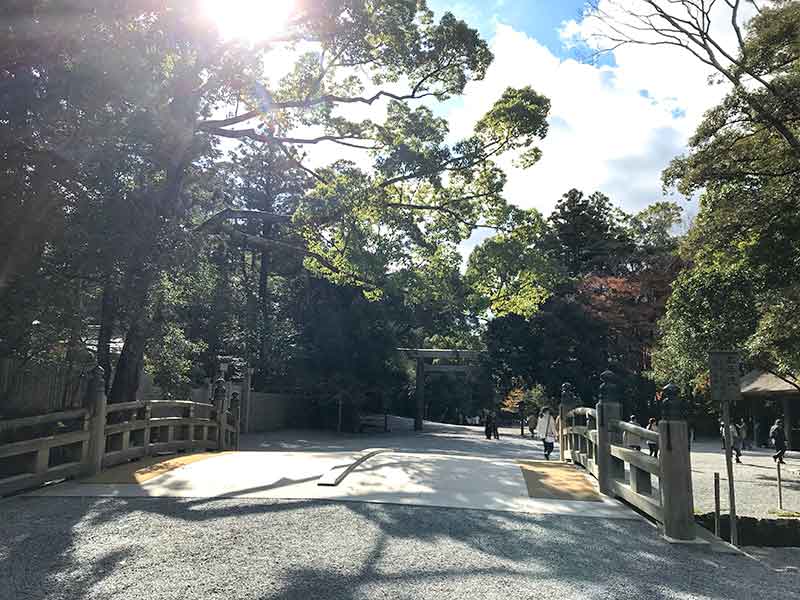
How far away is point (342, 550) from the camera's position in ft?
16.1

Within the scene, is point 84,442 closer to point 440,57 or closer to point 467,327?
point 440,57

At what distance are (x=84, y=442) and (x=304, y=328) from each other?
21628 mm

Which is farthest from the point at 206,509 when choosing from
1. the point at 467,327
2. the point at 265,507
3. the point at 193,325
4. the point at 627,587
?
the point at 467,327

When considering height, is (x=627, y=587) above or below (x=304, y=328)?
below

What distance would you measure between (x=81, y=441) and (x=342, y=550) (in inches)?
188

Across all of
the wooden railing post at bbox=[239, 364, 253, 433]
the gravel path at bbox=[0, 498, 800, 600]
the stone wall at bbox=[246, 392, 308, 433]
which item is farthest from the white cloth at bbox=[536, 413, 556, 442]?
the stone wall at bbox=[246, 392, 308, 433]

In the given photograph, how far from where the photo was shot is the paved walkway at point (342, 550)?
416 cm

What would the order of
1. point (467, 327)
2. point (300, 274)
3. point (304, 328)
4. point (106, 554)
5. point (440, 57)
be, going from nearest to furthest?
point (106, 554)
point (440, 57)
point (304, 328)
point (300, 274)
point (467, 327)

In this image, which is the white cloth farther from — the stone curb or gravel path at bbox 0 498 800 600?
gravel path at bbox 0 498 800 600

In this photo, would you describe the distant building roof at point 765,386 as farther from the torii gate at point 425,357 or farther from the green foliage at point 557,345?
the torii gate at point 425,357

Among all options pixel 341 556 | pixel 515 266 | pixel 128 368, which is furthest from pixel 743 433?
pixel 341 556

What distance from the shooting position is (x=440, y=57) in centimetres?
1520

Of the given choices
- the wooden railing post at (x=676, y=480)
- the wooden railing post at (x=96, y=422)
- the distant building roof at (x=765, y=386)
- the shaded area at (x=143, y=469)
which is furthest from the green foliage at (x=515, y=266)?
the wooden railing post at (x=676, y=480)

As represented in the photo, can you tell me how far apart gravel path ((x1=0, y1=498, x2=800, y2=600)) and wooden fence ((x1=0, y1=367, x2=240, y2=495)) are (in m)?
0.95
